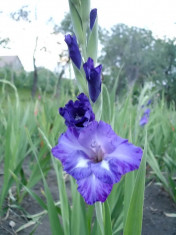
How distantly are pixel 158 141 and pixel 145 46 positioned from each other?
2272cm

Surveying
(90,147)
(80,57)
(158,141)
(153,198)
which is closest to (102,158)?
(90,147)

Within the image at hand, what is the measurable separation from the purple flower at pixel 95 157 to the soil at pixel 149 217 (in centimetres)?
68

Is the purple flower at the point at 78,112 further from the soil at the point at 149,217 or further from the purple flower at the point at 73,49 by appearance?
the soil at the point at 149,217

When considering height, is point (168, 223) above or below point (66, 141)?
below

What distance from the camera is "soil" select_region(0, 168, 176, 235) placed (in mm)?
1227

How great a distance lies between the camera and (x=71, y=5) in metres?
0.58

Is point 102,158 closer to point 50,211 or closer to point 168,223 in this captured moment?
point 50,211

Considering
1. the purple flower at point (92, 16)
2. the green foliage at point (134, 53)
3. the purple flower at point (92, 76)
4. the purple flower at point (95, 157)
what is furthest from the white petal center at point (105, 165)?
the green foliage at point (134, 53)

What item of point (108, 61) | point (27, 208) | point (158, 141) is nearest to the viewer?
point (27, 208)

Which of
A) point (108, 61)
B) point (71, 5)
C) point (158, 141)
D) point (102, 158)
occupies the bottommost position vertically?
point (158, 141)

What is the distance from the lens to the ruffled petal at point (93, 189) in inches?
18.0

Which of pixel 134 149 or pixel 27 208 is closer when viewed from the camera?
pixel 134 149

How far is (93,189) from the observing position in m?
0.46

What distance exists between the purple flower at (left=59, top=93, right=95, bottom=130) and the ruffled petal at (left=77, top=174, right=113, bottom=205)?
0.36 feet
